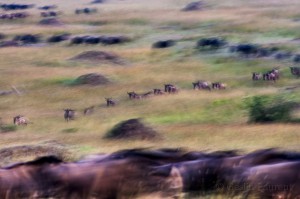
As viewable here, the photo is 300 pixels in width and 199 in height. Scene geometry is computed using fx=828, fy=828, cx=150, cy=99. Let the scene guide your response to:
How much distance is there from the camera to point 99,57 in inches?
1556

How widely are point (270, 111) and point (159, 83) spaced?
33.2 feet

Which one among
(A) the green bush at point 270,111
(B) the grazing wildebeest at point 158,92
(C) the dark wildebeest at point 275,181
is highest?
(C) the dark wildebeest at point 275,181

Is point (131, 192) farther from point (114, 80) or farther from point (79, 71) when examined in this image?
point (79, 71)

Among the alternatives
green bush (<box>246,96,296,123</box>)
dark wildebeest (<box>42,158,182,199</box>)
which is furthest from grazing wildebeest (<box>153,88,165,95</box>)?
dark wildebeest (<box>42,158,182,199</box>)

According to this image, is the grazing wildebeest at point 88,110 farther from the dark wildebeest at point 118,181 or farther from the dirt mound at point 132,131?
the dark wildebeest at point 118,181

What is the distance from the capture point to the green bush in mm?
21125

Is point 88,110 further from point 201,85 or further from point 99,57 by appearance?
point 99,57

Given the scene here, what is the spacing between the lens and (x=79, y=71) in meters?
35.6

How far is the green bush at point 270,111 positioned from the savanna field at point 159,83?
0.17 metres

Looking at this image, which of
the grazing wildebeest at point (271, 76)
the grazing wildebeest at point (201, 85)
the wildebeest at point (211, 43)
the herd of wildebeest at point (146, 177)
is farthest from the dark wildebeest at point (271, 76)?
the herd of wildebeest at point (146, 177)

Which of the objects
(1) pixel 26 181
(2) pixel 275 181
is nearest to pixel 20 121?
(1) pixel 26 181

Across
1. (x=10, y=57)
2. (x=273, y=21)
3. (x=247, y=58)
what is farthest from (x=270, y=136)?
(x=273, y=21)

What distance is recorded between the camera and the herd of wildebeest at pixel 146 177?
830cm

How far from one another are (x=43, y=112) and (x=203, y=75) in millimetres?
8398
